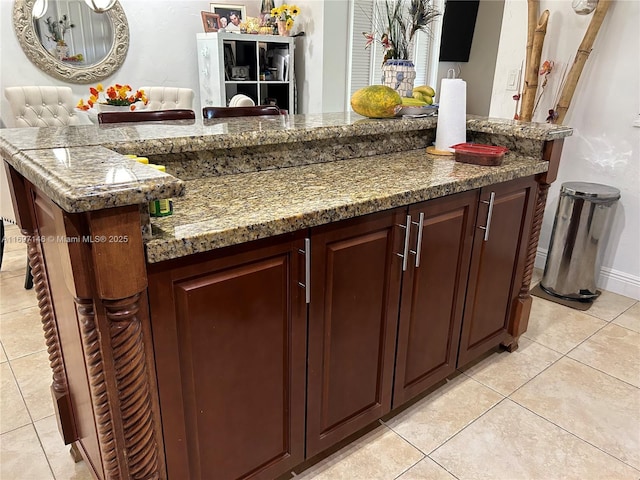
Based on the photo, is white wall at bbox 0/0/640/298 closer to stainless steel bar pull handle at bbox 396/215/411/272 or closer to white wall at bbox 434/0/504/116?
white wall at bbox 434/0/504/116

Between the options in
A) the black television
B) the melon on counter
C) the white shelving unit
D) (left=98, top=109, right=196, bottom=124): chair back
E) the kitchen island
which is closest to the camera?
the kitchen island

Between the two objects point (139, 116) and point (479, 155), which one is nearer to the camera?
point (479, 155)

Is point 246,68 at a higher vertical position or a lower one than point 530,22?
lower

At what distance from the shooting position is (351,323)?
148cm

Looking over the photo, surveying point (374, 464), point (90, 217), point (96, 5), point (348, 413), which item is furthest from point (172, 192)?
point (96, 5)

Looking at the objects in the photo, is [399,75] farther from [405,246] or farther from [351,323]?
[351,323]

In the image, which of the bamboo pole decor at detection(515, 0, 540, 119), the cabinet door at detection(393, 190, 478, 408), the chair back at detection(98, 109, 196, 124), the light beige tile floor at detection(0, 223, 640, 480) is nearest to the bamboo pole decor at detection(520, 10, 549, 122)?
the bamboo pole decor at detection(515, 0, 540, 119)

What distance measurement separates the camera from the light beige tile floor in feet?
5.34

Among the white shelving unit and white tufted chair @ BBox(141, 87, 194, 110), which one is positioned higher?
the white shelving unit

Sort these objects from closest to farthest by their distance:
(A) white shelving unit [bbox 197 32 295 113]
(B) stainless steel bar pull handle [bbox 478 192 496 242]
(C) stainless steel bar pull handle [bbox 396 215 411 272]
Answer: (C) stainless steel bar pull handle [bbox 396 215 411 272] → (B) stainless steel bar pull handle [bbox 478 192 496 242] → (A) white shelving unit [bbox 197 32 295 113]

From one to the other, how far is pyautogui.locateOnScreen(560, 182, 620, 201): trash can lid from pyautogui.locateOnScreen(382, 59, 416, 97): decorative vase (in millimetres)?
1224

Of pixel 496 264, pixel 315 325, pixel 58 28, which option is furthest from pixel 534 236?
pixel 58 28

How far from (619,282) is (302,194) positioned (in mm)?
2526

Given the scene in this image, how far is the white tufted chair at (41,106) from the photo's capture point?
138 inches
